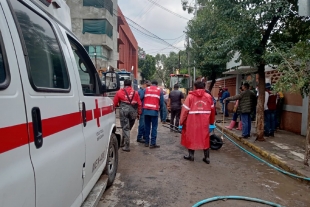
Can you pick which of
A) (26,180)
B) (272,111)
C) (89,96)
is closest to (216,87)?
(272,111)

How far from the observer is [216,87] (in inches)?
866

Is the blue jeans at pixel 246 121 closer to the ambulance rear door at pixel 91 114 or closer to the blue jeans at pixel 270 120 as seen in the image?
the blue jeans at pixel 270 120

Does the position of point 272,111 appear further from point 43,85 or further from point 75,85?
point 43,85

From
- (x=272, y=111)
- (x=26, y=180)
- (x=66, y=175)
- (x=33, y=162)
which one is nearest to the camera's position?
(x=26, y=180)

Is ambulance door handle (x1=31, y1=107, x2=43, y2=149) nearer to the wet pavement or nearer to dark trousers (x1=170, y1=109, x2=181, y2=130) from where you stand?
the wet pavement

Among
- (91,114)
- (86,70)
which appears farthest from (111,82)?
(91,114)

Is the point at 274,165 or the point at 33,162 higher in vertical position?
the point at 33,162

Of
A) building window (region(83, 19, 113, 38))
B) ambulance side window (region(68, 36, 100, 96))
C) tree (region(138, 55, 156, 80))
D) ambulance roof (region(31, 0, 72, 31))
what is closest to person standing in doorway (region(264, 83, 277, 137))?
ambulance side window (region(68, 36, 100, 96))

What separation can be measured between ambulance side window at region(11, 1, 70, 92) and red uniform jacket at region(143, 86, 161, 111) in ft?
14.9

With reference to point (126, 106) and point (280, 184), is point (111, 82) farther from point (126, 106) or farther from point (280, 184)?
point (280, 184)

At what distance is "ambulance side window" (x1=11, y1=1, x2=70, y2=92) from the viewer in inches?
66.8

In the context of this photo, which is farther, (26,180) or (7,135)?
(26,180)

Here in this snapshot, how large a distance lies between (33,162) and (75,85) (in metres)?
1.02

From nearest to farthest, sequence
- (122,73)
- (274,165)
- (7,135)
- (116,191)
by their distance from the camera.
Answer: (7,135) → (116,191) → (274,165) → (122,73)
